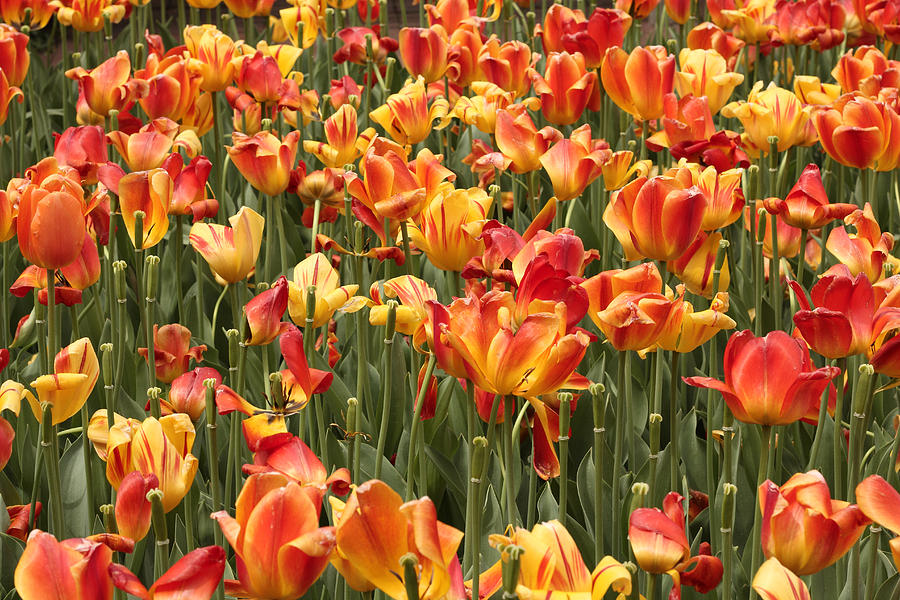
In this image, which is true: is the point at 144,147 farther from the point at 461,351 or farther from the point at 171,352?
the point at 461,351

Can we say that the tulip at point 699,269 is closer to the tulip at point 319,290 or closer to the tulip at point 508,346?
the tulip at point 319,290

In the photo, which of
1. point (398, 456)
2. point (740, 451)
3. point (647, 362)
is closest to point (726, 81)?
point (647, 362)

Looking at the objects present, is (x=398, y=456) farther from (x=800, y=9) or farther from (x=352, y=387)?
(x=800, y=9)

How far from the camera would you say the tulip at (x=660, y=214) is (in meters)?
1.33

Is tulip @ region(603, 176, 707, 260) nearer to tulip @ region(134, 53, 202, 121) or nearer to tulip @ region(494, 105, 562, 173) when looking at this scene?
tulip @ region(494, 105, 562, 173)

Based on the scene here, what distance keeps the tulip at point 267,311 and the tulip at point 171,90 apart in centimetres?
99

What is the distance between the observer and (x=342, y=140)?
1964mm

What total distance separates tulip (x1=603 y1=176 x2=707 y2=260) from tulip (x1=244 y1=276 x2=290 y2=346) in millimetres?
434

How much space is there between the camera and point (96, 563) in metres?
0.74

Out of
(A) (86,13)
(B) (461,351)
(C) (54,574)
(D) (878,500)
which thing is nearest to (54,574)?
(C) (54,574)

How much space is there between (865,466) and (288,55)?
151 cm

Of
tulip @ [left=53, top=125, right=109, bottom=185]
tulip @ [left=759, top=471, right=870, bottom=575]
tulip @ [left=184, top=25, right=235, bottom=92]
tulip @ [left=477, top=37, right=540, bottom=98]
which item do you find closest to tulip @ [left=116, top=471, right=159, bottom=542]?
tulip @ [left=759, top=471, right=870, bottom=575]

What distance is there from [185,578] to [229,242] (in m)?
0.79

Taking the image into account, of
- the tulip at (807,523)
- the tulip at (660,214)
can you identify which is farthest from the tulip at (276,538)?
the tulip at (660,214)
